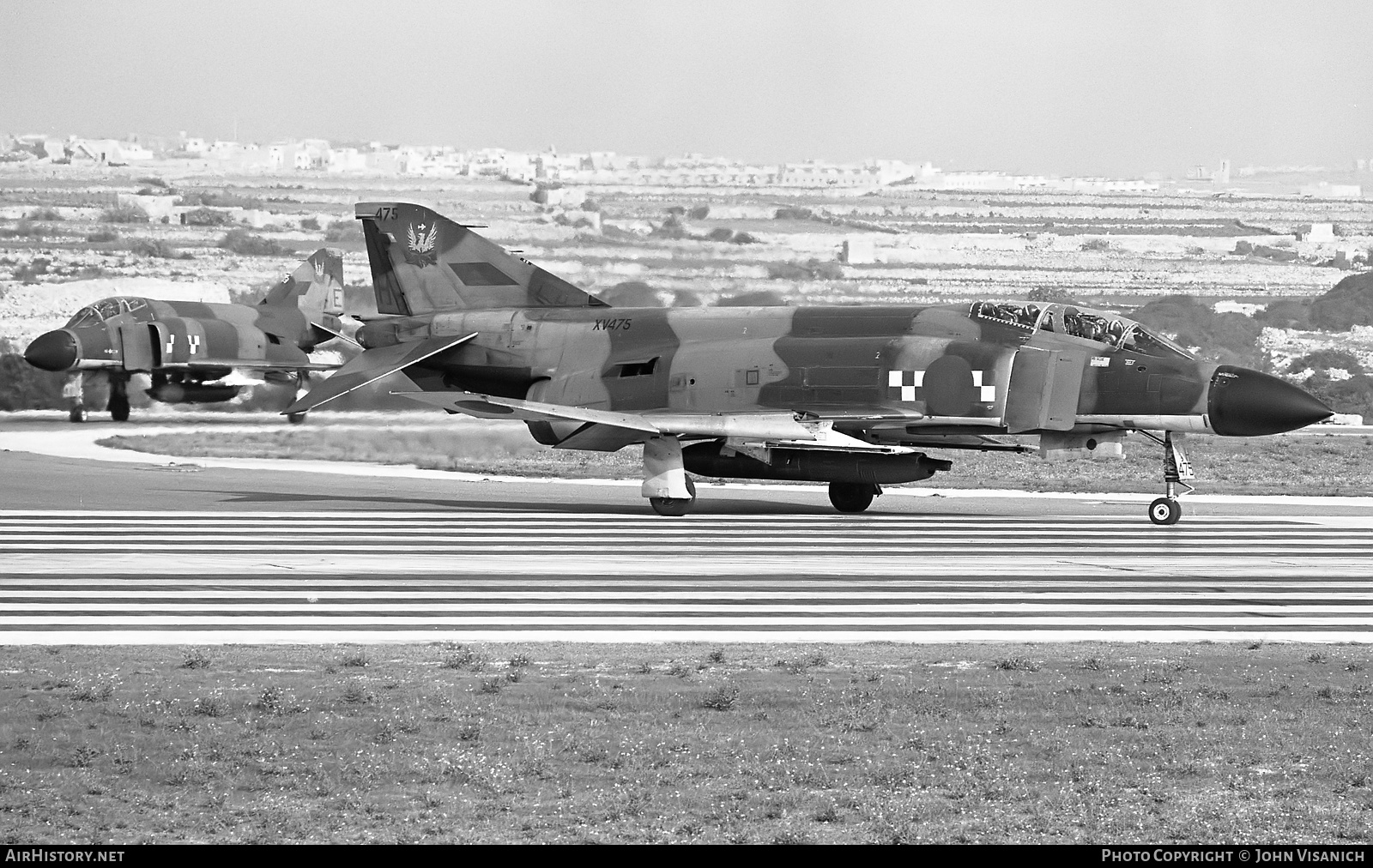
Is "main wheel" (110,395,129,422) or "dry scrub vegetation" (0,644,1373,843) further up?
"dry scrub vegetation" (0,644,1373,843)

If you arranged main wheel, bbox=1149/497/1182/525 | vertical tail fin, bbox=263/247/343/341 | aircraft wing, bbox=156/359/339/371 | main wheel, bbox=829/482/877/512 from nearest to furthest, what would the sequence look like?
main wheel, bbox=1149/497/1182/525 → main wheel, bbox=829/482/877/512 → aircraft wing, bbox=156/359/339/371 → vertical tail fin, bbox=263/247/343/341

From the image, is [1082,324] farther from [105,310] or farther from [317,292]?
[317,292]

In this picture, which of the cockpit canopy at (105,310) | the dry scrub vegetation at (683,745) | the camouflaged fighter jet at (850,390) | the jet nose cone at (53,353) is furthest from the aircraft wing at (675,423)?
the cockpit canopy at (105,310)

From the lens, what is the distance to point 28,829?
23.6 ft

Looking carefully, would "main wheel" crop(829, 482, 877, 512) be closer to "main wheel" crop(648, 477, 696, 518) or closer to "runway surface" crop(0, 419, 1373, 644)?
"runway surface" crop(0, 419, 1373, 644)

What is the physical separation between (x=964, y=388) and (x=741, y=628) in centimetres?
907

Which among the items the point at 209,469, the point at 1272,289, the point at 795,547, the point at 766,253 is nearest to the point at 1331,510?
the point at 795,547

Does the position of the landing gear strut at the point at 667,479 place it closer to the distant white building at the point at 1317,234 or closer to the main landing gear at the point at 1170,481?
the main landing gear at the point at 1170,481

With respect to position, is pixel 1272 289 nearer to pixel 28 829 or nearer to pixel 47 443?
pixel 47 443

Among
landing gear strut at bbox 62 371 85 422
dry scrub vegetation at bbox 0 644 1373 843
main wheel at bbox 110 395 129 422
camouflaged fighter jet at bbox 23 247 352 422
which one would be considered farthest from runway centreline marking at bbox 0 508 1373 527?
main wheel at bbox 110 395 129 422

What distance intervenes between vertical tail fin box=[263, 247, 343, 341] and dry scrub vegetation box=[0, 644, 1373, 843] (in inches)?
1490

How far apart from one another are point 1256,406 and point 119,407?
1284 inches

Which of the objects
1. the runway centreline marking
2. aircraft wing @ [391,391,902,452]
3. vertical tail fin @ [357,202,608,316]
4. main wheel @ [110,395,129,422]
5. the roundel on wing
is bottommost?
main wheel @ [110,395,129,422]

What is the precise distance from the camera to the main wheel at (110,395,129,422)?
43875 millimetres
